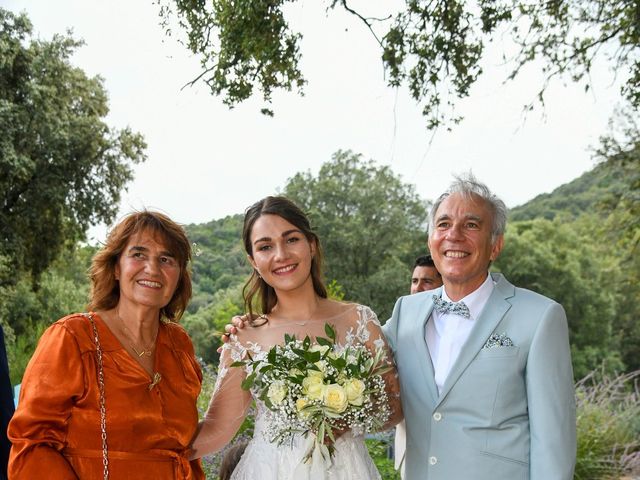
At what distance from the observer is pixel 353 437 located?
11.1 feet

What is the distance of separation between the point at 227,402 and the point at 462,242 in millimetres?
1338

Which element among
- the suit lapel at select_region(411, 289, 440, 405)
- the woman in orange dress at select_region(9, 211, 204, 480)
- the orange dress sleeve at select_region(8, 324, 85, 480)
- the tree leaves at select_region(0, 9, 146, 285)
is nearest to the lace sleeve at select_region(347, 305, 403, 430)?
the suit lapel at select_region(411, 289, 440, 405)

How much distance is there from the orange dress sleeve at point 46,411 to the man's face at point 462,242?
161 centimetres

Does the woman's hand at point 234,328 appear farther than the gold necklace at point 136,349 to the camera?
Yes

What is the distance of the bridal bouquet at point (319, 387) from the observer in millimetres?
2959

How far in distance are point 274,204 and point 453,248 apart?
0.87 m

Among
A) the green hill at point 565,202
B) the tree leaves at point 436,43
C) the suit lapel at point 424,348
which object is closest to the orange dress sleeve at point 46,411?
the suit lapel at point 424,348

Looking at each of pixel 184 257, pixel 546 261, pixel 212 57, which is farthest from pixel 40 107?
pixel 546 261

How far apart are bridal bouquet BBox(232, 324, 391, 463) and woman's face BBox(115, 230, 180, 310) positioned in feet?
1.55

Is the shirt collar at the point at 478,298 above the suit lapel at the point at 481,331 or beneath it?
above

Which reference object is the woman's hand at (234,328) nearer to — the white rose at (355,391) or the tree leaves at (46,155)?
the white rose at (355,391)

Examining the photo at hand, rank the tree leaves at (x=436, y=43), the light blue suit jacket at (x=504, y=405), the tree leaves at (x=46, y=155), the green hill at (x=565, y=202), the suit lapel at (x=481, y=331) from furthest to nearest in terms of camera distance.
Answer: the green hill at (x=565, y=202), the tree leaves at (x=46, y=155), the tree leaves at (x=436, y=43), the suit lapel at (x=481, y=331), the light blue suit jacket at (x=504, y=405)

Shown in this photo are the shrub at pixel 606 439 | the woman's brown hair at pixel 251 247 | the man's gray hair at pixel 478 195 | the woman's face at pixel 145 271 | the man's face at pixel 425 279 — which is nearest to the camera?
the woman's face at pixel 145 271

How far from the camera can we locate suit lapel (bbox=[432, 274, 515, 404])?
10.1 ft
